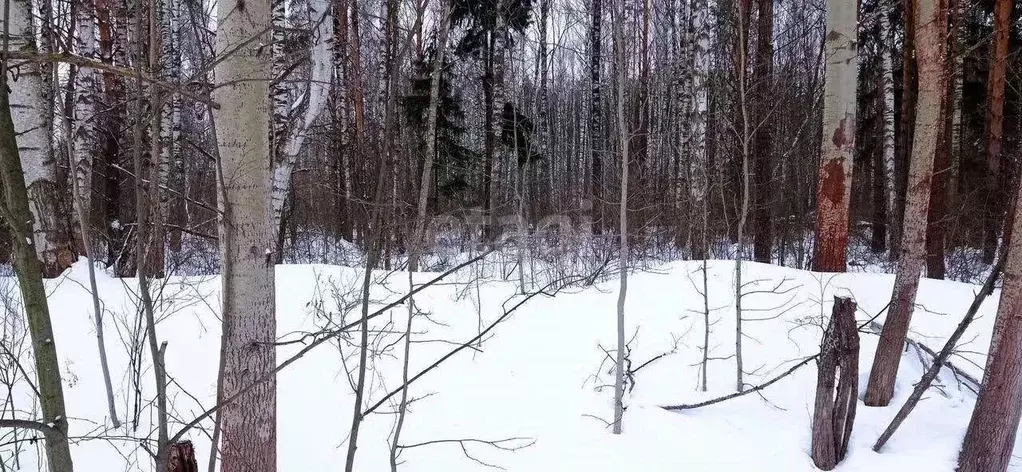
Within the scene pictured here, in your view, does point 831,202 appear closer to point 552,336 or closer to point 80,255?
point 552,336

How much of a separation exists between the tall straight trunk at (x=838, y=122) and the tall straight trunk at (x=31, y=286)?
520cm

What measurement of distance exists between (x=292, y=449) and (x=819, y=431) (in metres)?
3.57

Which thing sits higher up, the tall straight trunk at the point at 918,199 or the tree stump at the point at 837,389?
the tall straight trunk at the point at 918,199

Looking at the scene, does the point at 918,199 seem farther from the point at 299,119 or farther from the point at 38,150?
the point at 38,150

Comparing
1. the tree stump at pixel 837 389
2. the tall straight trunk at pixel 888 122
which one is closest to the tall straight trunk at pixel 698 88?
the tall straight trunk at pixel 888 122

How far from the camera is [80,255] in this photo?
264 inches

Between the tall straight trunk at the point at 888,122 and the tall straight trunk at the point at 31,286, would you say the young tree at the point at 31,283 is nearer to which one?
the tall straight trunk at the point at 31,286

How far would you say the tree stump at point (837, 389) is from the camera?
11.0ft

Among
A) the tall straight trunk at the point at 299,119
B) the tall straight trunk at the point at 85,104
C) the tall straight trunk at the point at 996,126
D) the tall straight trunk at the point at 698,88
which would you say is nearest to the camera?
the tall straight trunk at the point at 299,119

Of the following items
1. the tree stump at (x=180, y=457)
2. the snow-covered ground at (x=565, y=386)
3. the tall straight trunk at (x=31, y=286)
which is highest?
the tall straight trunk at (x=31, y=286)

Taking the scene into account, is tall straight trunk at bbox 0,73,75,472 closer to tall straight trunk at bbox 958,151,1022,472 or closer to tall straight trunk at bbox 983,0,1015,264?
tall straight trunk at bbox 958,151,1022,472

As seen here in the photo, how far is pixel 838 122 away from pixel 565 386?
3.21 meters

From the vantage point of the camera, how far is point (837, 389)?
135 inches

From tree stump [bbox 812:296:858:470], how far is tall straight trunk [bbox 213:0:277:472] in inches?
125
